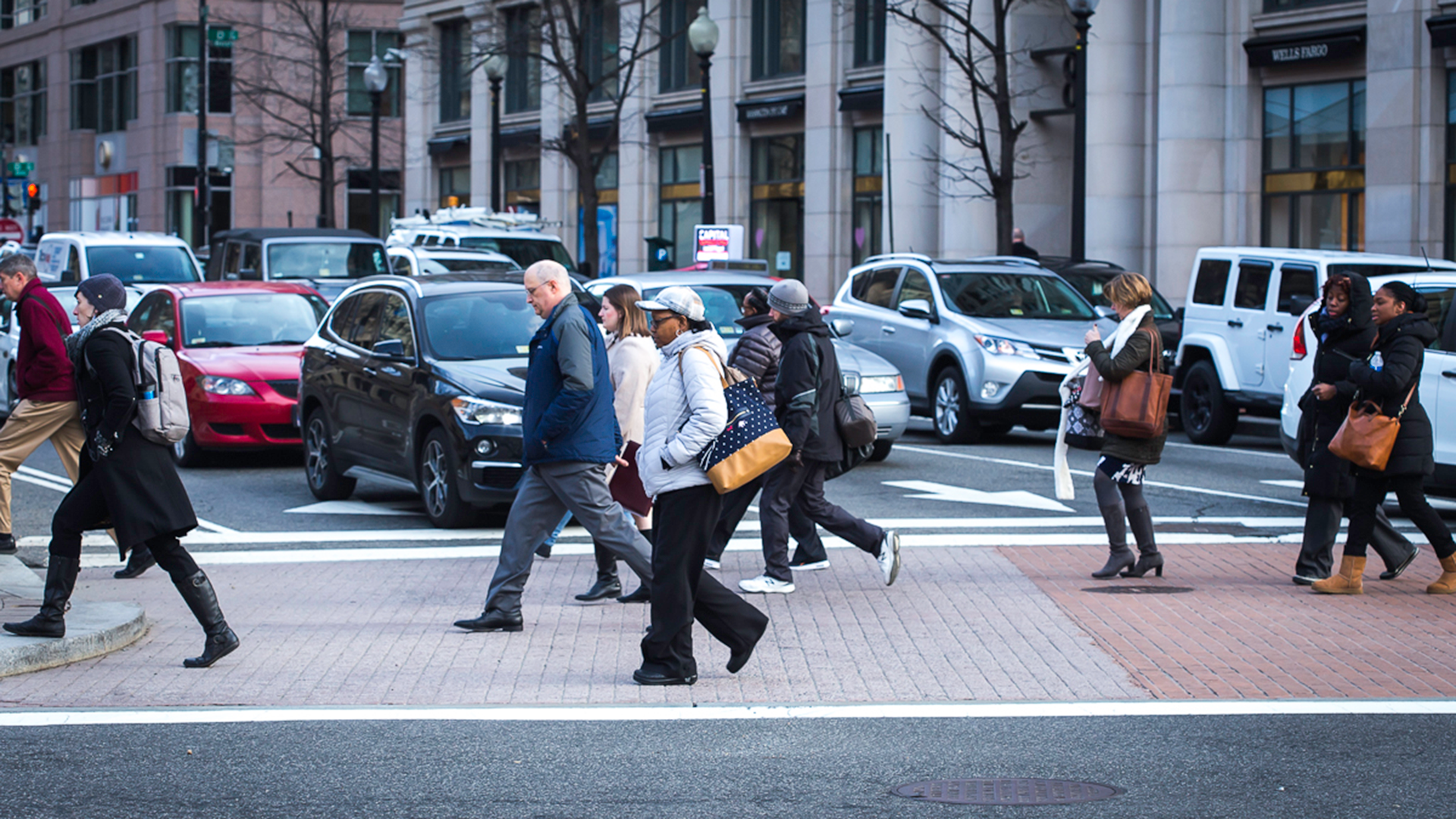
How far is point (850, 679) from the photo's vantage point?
756 centimetres

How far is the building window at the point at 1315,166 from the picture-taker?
26672 mm

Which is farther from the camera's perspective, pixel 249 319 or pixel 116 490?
pixel 249 319

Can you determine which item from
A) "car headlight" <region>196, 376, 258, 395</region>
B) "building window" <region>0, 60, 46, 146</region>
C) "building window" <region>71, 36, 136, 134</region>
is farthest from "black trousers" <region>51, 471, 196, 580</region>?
"building window" <region>0, 60, 46, 146</region>

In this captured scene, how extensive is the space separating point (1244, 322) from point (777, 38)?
69.9 feet

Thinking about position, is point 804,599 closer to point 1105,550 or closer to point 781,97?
point 1105,550

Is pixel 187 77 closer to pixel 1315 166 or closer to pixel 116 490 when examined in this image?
pixel 1315 166

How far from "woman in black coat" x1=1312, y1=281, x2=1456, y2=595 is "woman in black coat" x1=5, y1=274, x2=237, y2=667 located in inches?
227

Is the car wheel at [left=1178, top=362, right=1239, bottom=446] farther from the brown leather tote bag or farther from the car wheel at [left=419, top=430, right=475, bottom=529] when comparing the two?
the car wheel at [left=419, top=430, right=475, bottom=529]

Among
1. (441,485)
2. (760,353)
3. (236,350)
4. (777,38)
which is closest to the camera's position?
(760,353)

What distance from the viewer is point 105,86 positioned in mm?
71312

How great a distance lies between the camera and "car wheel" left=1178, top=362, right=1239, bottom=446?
18391 millimetres

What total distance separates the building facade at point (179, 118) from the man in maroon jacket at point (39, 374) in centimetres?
4996

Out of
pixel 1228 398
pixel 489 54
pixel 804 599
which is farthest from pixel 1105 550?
pixel 489 54

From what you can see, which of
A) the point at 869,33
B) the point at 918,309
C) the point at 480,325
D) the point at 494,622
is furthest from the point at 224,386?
the point at 869,33
